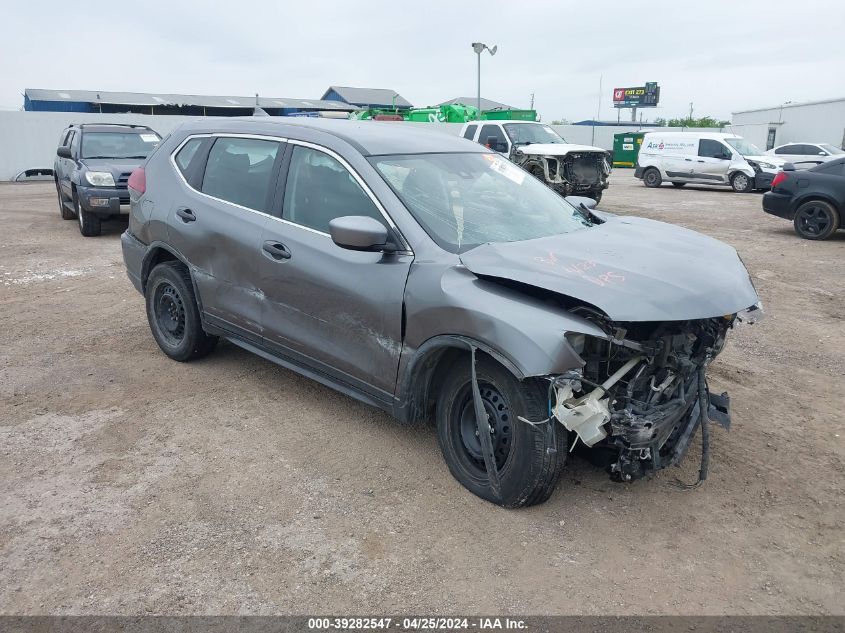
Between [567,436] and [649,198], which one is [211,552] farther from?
[649,198]

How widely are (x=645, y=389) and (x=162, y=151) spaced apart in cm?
398

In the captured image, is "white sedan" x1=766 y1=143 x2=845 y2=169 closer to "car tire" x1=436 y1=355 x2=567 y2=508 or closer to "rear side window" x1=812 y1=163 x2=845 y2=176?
"rear side window" x1=812 y1=163 x2=845 y2=176

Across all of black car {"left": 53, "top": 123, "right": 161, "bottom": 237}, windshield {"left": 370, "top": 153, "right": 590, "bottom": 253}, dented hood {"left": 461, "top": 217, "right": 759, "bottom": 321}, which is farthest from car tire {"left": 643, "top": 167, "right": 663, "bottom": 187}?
dented hood {"left": 461, "top": 217, "right": 759, "bottom": 321}

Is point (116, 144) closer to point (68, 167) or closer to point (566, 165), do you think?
point (68, 167)

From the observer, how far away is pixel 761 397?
15.4ft

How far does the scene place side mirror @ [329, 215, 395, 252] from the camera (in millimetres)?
3422

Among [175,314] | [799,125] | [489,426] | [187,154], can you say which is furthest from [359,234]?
[799,125]

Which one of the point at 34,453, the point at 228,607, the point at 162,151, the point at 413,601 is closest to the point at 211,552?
the point at 228,607

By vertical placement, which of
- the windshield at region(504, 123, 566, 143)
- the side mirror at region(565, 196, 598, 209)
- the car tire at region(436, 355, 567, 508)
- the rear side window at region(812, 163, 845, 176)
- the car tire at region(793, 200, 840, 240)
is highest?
the windshield at region(504, 123, 566, 143)

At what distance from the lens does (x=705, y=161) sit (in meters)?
21.0

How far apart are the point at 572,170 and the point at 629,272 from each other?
41.7ft

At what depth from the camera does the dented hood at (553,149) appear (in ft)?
50.1

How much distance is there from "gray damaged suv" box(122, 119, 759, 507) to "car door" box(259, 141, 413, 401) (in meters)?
0.01

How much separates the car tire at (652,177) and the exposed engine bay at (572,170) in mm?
7517
